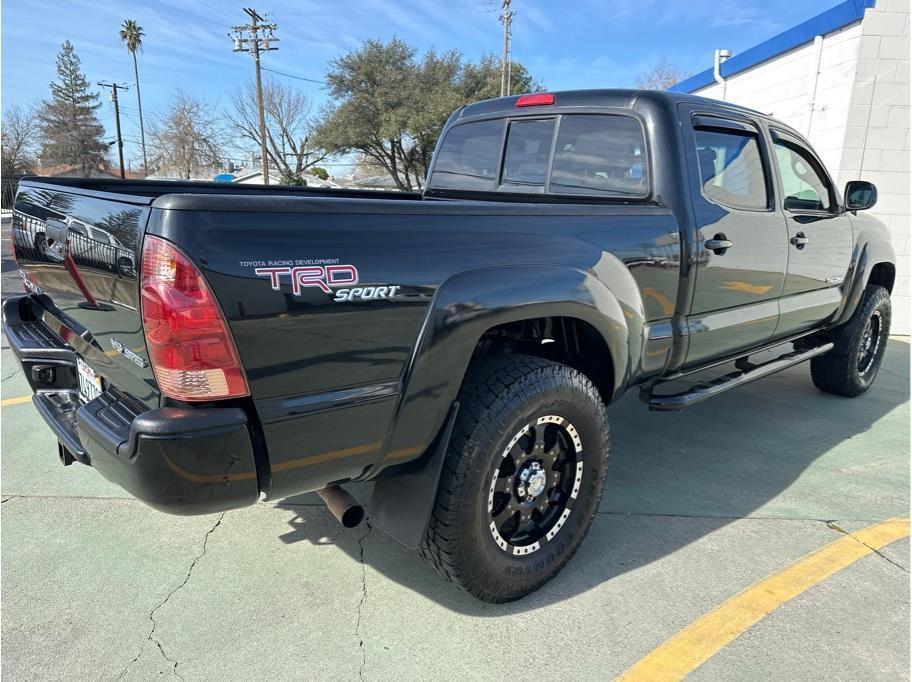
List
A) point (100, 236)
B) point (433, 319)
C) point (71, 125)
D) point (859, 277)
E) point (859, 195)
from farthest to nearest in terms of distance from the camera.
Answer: point (71, 125)
point (859, 277)
point (859, 195)
point (433, 319)
point (100, 236)

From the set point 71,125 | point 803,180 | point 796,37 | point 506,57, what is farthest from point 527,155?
point 71,125

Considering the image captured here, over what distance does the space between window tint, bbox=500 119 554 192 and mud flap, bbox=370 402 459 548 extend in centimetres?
183

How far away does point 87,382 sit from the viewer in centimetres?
237

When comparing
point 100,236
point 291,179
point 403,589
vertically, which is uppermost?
point 291,179

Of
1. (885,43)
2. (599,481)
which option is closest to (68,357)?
(599,481)

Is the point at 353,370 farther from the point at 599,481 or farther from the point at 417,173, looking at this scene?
the point at 417,173

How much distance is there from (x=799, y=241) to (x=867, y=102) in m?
5.03

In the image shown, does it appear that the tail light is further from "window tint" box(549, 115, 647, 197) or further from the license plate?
"window tint" box(549, 115, 647, 197)

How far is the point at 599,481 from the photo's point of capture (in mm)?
2639

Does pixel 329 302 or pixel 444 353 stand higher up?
pixel 329 302

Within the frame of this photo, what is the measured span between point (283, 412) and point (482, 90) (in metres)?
37.0

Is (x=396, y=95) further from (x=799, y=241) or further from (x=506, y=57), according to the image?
(x=799, y=241)

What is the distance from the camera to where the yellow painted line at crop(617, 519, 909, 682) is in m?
2.17

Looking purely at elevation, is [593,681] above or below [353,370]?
below
